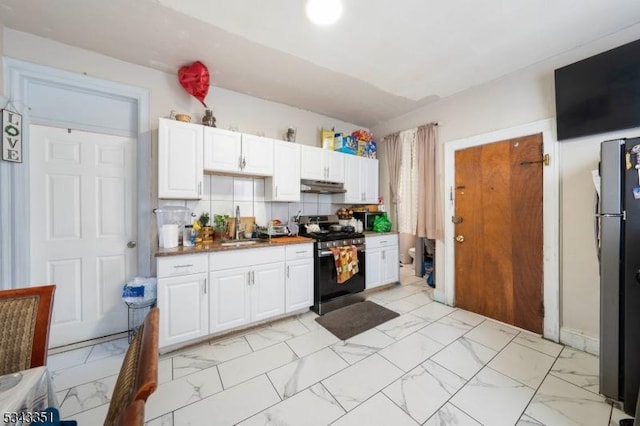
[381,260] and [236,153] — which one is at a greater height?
[236,153]

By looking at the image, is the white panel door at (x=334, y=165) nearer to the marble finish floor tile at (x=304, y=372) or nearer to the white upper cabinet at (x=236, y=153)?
the white upper cabinet at (x=236, y=153)

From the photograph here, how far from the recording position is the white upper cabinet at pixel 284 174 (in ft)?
9.42

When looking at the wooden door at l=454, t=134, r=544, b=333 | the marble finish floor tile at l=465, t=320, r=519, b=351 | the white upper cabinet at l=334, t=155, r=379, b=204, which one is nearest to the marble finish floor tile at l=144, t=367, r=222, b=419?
the marble finish floor tile at l=465, t=320, r=519, b=351

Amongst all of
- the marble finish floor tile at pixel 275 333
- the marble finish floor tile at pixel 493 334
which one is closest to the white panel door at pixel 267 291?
the marble finish floor tile at pixel 275 333

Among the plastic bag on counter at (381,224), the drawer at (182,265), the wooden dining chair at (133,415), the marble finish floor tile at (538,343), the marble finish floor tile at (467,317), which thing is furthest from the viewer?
the plastic bag on counter at (381,224)

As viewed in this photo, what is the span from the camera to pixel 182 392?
1634 mm

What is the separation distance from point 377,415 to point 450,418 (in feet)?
1.43

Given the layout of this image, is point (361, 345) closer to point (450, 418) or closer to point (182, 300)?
point (450, 418)

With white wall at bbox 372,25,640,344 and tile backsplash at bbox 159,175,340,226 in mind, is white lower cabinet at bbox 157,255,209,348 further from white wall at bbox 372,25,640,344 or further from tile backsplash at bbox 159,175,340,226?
white wall at bbox 372,25,640,344

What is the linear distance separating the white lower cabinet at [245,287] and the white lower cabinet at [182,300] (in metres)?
0.08

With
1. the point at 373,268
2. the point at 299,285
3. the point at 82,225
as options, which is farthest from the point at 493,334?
the point at 82,225

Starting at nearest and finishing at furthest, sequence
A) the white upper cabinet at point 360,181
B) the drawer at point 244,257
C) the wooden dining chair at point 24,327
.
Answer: the wooden dining chair at point 24,327 → the drawer at point 244,257 → the white upper cabinet at point 360,181

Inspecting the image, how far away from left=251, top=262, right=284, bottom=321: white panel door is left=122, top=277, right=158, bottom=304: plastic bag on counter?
0.92 m

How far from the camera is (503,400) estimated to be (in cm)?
157
